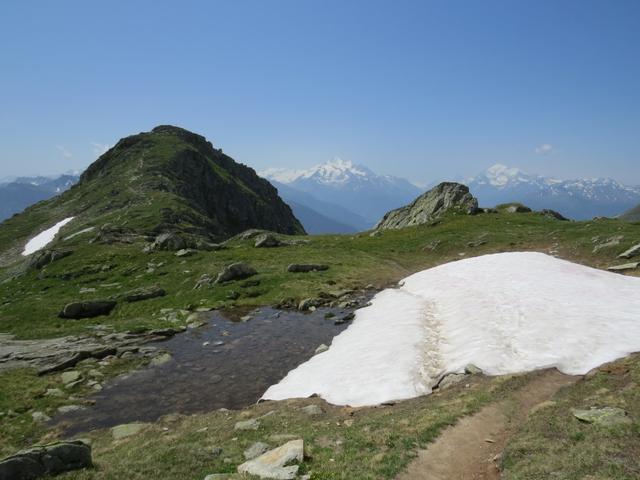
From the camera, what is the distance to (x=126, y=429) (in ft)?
62.8

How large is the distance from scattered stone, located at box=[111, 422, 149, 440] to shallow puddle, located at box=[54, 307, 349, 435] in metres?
1.35

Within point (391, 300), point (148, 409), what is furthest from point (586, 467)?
point (391, 300)

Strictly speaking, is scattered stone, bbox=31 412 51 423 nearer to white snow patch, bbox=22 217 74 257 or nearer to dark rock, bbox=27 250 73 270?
dark rock, bbox=27 250 73 270

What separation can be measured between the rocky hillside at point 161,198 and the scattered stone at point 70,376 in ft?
166

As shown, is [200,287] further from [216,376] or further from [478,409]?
[478,409]

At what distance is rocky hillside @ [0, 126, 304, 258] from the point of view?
87731mm

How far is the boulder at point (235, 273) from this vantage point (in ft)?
151

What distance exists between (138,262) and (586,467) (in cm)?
5615

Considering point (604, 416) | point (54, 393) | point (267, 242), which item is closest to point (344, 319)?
point (54, 393)

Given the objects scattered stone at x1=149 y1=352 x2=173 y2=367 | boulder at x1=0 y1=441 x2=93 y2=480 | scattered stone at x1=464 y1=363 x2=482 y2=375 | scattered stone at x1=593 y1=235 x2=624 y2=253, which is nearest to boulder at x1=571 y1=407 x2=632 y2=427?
scattered stone at x1=464 y1=363 x2=482 y2=375

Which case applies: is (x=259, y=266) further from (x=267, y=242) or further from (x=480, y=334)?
(x=480, y=334)

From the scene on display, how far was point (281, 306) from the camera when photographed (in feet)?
130

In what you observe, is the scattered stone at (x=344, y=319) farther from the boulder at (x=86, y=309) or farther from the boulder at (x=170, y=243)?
the boulder at (x=170, y=243)

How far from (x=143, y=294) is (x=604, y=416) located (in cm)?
4144
